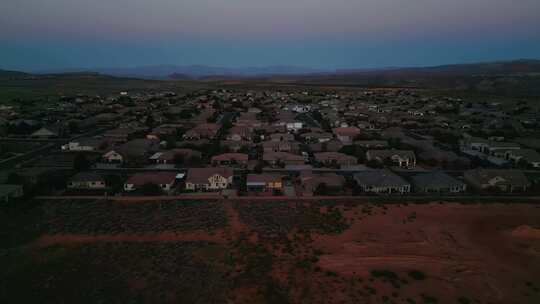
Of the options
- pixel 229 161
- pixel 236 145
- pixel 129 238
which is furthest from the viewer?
pixel 236 145

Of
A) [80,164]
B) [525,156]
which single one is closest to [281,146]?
[80,164]

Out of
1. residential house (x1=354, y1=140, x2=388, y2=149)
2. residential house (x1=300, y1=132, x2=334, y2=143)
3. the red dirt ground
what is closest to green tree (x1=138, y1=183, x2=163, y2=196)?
the red dirt ground

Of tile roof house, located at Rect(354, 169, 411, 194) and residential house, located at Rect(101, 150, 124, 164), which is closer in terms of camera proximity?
tile roof house, located at Rect(354, 169, 411, 194)

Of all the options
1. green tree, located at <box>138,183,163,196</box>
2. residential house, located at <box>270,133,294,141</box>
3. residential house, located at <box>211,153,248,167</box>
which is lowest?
green tree, located at <box>138,183,163,196</box>

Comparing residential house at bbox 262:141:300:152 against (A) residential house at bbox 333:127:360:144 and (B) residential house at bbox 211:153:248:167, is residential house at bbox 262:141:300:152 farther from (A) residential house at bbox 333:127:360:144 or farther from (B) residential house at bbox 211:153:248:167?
(A) residential house at bbox 333:127:360:144

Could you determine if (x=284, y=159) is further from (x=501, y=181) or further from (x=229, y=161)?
(x=501, y=181)

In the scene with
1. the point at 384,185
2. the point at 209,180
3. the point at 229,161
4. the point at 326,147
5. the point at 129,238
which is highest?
the point at 326,147
